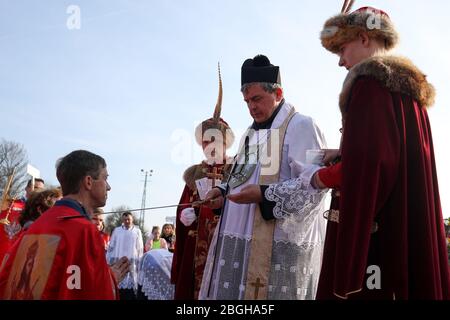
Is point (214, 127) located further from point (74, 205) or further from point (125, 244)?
point (125, 244)

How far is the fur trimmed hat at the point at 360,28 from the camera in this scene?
3.02 meters

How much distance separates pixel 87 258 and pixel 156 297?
3.18 metres

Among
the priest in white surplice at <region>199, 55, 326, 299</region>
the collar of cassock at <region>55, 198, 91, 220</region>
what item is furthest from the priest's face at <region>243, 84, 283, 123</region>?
the collar of cassock at <region>55, 198, 91, 220</region>

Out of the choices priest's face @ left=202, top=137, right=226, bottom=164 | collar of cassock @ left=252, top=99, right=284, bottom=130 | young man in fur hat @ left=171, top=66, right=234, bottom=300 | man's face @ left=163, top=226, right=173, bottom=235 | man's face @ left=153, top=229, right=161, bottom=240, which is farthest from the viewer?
man's face @ left=153, top=229, right=161, bottom=240

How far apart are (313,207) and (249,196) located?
Answer: 45 cm

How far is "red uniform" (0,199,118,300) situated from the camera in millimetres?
2824

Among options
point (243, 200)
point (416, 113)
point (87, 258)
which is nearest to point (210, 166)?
point (243, 200)

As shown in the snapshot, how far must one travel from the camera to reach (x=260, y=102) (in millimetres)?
4145

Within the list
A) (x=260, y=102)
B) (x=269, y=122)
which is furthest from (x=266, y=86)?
(x=269, y=122)

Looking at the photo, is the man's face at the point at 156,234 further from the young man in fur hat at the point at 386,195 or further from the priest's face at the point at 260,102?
the young man in fur hat at the point at 386,195

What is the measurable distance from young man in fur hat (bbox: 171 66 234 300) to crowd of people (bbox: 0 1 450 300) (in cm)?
87

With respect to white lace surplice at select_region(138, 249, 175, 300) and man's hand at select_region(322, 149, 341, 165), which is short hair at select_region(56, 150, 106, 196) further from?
white lace surplice at select_region(138, 249, 175, 300)
